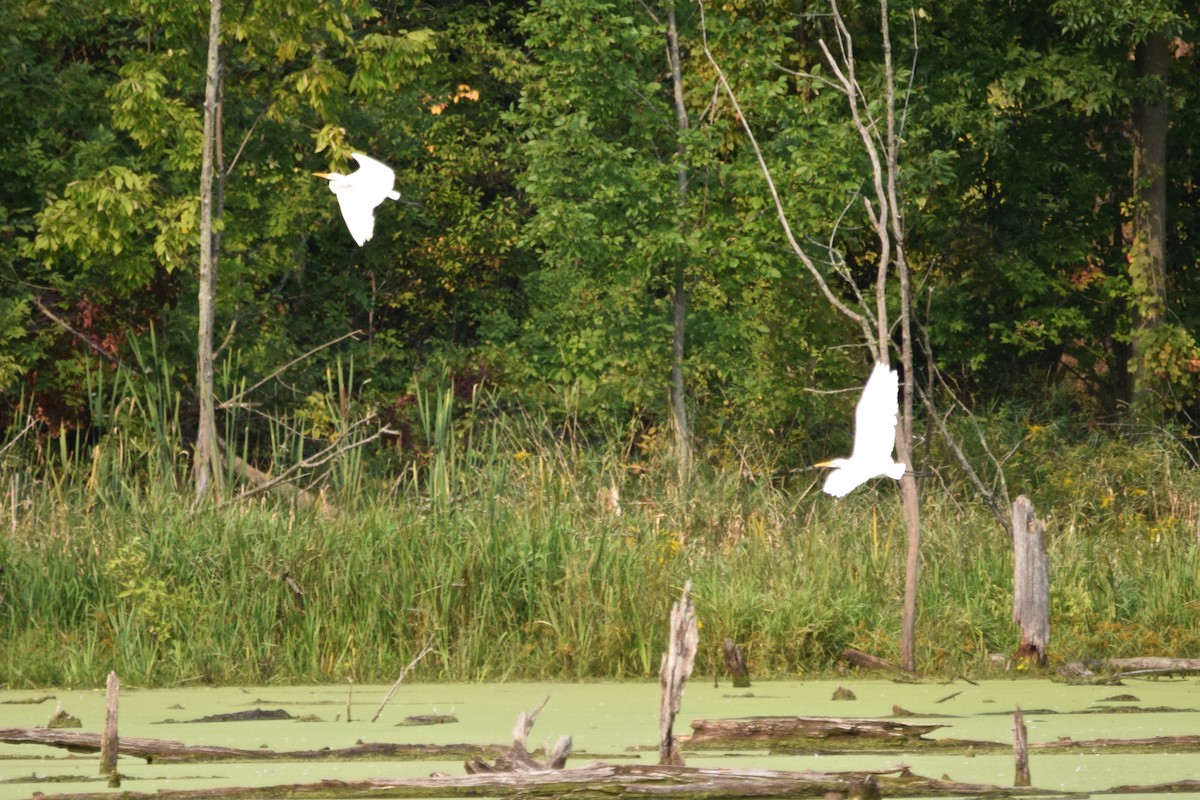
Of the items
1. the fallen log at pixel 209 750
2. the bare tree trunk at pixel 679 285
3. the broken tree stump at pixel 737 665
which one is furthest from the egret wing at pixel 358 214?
the bare tree trunk at pixel 679 285

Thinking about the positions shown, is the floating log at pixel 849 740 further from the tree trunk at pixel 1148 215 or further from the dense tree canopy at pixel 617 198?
the tree trunk at pixel 1148 215

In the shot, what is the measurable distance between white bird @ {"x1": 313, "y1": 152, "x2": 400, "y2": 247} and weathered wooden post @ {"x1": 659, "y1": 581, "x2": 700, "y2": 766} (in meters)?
2.35

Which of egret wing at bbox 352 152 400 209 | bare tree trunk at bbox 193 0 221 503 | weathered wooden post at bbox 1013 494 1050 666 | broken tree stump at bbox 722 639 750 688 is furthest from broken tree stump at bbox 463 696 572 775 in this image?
bare tree trunk at bbox 193 0 221 503

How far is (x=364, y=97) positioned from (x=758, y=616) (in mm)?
7103

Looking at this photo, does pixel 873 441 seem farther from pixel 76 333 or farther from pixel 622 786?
pixel 76 333

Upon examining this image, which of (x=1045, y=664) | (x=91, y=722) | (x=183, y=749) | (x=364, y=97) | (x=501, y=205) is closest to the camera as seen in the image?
(x=183, y=749)

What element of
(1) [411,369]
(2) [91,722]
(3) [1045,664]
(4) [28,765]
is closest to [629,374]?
(1) [411,369]

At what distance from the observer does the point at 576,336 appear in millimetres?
16391

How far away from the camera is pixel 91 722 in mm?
7012

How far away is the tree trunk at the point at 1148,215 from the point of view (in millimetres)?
18453

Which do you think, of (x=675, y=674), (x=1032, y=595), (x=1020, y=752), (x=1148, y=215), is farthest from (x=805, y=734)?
(x=1148, y=215)

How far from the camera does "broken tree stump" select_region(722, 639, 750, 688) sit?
→ 821 cm

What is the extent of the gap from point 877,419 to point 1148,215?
1319 cm

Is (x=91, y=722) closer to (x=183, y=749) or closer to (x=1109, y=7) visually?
(x=183, y=749)
